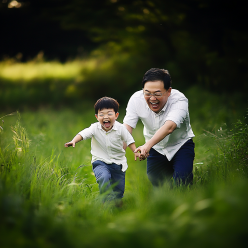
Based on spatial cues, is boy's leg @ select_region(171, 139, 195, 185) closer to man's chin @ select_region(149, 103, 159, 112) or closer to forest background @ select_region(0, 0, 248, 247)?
forest background @ select_region(0, 0, 248, 247)

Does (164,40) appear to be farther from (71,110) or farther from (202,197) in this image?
(202,197)

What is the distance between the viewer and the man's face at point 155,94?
11.5 ft

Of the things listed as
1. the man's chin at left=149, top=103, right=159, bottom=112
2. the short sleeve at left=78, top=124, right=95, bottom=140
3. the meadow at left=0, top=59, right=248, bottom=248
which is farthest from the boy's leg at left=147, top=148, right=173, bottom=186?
the short sleeve at left=78, top=124, right=95, bottom=140

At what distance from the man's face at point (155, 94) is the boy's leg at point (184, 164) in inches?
25.9

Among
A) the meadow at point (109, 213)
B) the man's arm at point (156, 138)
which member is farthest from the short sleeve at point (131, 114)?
the meadow at point (109, 213)

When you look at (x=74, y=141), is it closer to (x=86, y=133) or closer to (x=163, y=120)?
(x=86, y=133)

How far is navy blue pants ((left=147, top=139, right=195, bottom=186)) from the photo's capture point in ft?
11.9

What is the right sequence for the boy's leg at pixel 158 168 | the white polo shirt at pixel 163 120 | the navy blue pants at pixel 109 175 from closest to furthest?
the navy blue pants at pixel 109 175 < the white polo shirt at pixel 163 120 < the boy's leg at pixel 158 168

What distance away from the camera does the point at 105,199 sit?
124 inches

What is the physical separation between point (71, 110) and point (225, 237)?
12.2 m

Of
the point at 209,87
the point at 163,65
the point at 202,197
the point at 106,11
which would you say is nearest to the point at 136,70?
the point at 163,65

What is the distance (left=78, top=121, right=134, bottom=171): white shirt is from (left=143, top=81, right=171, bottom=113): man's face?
0.46 m

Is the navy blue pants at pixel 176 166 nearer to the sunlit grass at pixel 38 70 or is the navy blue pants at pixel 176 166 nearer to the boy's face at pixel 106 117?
the boy's face at pixel 106 117

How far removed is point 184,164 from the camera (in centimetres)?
367
